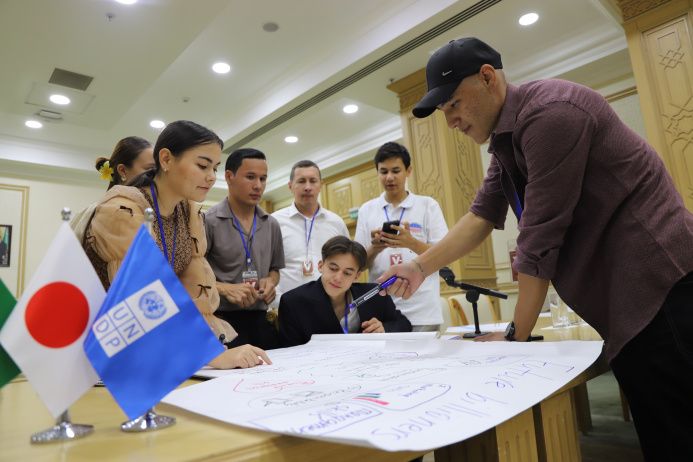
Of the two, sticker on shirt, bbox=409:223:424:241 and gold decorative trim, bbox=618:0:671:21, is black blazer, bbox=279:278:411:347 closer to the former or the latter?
sticker on shirt, bbox=409:223:424:241

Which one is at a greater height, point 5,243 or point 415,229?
point 5,243

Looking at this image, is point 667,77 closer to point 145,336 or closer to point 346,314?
point 346,314

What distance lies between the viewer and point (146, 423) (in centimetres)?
58

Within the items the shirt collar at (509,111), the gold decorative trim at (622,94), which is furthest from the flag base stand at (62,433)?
the gold decorative trim at (622,94)

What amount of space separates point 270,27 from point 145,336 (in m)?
4.45

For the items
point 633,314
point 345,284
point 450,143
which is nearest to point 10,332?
point 633,314

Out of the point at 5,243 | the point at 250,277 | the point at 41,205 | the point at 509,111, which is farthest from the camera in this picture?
the point at 41,205

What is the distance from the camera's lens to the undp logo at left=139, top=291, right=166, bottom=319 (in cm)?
58

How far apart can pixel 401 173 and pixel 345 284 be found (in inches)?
36.4

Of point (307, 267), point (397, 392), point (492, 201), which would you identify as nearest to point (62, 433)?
point (397, 392)

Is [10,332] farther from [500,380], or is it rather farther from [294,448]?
[500,380]

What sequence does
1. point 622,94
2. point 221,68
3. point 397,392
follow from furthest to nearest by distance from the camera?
point 221,68, point 622,94, point 397,392

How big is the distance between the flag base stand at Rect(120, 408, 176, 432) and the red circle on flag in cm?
13

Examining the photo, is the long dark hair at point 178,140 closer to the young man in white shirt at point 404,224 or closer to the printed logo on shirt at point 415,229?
the young man in white shirt at point 404,224
